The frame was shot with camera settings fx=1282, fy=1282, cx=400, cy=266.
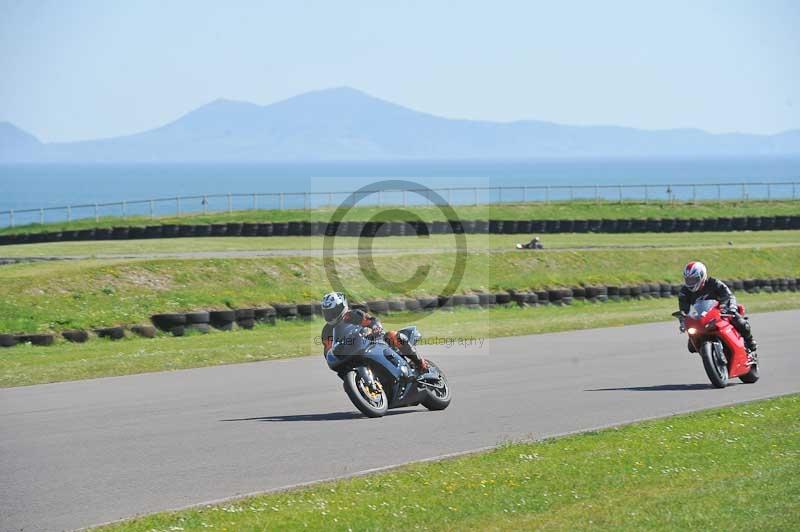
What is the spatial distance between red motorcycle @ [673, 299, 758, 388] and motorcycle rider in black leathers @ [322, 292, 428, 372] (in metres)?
3.88

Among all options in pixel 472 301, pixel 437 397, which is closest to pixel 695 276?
pixel 437 397

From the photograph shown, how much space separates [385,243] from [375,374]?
28876 mm

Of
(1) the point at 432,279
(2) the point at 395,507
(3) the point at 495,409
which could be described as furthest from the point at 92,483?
(1) the point at 432,279

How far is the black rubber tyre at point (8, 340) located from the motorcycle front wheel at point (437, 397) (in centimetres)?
1008

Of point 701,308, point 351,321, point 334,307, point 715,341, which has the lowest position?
point 715,341

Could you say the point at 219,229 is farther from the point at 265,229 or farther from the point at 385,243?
the point at 385,243

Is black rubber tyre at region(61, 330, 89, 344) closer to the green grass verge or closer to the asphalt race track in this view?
the green grass verge

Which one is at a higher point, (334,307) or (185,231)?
(334,307)

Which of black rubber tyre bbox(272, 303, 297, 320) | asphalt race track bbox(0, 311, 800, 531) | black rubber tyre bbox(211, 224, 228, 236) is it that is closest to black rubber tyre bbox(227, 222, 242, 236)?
black rubber tyre bbox(211, 224, 228, 236)

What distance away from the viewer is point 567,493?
9570mm

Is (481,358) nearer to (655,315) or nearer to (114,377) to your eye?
(114,377)

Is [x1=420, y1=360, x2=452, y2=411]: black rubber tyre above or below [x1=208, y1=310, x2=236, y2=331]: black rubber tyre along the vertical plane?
above

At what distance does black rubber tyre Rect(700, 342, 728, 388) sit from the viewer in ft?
52.0

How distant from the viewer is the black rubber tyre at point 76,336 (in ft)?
73.2
